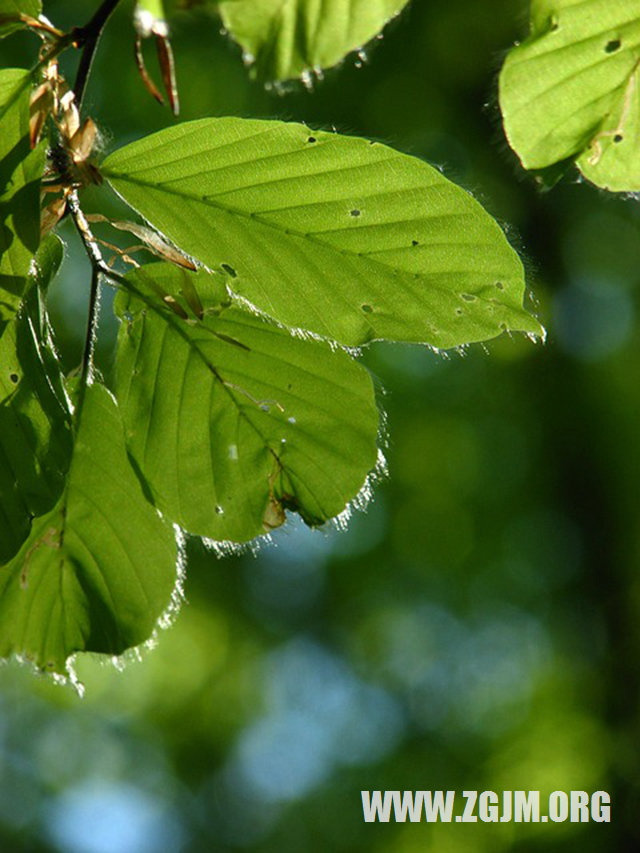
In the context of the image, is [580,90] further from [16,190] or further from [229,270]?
[16,190]

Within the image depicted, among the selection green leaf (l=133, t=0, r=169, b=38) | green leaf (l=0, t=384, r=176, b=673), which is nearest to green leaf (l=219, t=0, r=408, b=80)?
green leaf (l=133, t=0, r=169, b=38)

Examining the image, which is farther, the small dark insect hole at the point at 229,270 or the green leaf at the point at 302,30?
the small dark insect hole at the point at 229,270

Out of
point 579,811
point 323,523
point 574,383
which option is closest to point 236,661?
point 579,811

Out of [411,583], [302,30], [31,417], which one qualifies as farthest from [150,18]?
[411,583]

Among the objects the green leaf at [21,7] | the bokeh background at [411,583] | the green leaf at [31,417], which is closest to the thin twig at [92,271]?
the green leaf at [31,417]

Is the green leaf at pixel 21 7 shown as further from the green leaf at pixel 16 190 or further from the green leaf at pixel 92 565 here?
the green leaf at pixel 92 565

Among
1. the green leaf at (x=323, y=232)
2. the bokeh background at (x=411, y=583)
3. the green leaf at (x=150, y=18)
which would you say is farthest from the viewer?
the bokeh background at (x=411, y=583)

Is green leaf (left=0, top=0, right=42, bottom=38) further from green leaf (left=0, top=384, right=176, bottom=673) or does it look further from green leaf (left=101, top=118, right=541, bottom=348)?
green leaf (left=0, top=384, right=176, bottom=673)
